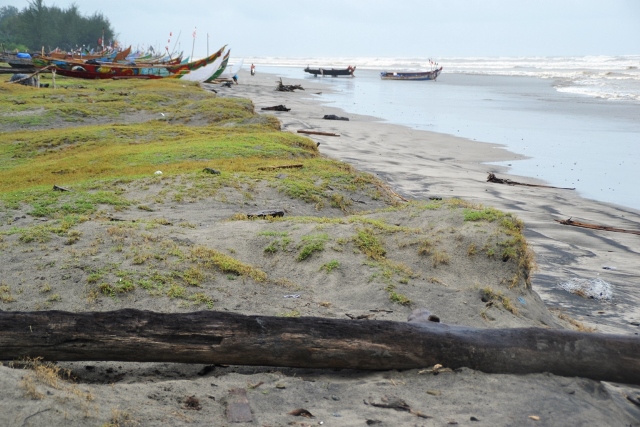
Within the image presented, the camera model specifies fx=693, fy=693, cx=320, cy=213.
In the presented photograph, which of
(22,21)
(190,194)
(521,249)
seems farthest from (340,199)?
(22,21)

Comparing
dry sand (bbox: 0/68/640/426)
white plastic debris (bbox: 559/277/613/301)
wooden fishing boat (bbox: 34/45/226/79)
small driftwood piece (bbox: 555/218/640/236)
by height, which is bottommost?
white plastic debris (bbox: 559/277/613/301)

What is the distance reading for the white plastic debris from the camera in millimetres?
7766

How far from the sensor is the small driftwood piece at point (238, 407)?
3.91 m

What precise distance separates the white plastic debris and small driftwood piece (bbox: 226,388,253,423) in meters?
4.97

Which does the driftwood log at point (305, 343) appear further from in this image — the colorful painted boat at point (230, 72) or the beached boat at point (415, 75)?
the beached boat at point (415, 75)

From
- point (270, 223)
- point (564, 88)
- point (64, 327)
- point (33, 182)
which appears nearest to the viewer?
point (64, 327)

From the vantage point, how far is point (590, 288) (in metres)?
7.91

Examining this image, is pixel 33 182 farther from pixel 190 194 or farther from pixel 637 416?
pixel 637 416

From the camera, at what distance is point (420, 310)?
17.7ft

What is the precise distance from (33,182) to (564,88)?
140 feet

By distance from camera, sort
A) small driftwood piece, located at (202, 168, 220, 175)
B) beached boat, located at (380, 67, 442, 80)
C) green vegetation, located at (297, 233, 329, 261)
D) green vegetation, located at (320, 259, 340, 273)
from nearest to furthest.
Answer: green vegetation, located at (320, 259, 340, 273) < green vegetation, located at (297, 233, 329, 261) < small driftwood piece, located at (202, 168, 220, 175) < beached boat, located at (380, 67, 442, 80)

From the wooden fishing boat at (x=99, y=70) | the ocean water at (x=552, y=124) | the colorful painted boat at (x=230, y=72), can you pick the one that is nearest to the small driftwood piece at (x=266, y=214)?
the ocean water at (x=552, y=124)

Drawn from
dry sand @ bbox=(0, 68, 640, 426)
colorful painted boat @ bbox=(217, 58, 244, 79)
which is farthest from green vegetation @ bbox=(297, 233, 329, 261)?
colorful painted boat @ bbox=(217, 58, 244, 79)

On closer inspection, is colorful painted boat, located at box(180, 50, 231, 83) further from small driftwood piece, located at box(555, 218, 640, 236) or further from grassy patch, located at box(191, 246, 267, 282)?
grassy patch, located at box(191, 246, 267, 282)
